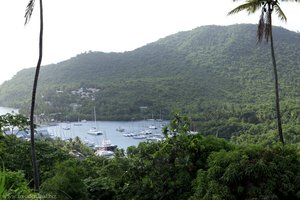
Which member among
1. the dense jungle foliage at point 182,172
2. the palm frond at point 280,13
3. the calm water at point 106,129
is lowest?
the calm water at point 106,129

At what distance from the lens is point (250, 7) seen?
852 cm

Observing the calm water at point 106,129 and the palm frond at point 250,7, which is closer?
the palm frond at point 250,7

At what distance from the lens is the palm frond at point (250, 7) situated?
8.43 meters

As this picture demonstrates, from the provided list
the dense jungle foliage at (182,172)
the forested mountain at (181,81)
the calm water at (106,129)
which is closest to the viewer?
the dense jungle foliage at (182,172)

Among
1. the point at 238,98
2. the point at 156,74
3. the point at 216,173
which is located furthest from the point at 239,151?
the point at 156,74

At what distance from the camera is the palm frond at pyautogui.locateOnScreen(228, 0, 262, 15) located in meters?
8.43

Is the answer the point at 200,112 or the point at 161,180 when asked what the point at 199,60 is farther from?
the point at 161,180

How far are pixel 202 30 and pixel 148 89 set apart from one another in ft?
103

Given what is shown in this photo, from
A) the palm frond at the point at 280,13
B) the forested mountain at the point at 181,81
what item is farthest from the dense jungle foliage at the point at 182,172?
the forested mountain at the point at 181,81

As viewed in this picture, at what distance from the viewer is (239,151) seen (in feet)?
20.1

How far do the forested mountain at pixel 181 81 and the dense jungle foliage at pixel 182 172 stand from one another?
137ft

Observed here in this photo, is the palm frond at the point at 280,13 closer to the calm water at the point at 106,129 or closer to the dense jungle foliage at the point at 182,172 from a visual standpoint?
the dense jungle foliage at the point at 182,172

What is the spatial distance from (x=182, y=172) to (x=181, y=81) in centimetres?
7294

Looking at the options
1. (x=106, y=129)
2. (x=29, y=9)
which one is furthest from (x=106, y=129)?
(x=29, y=9)
